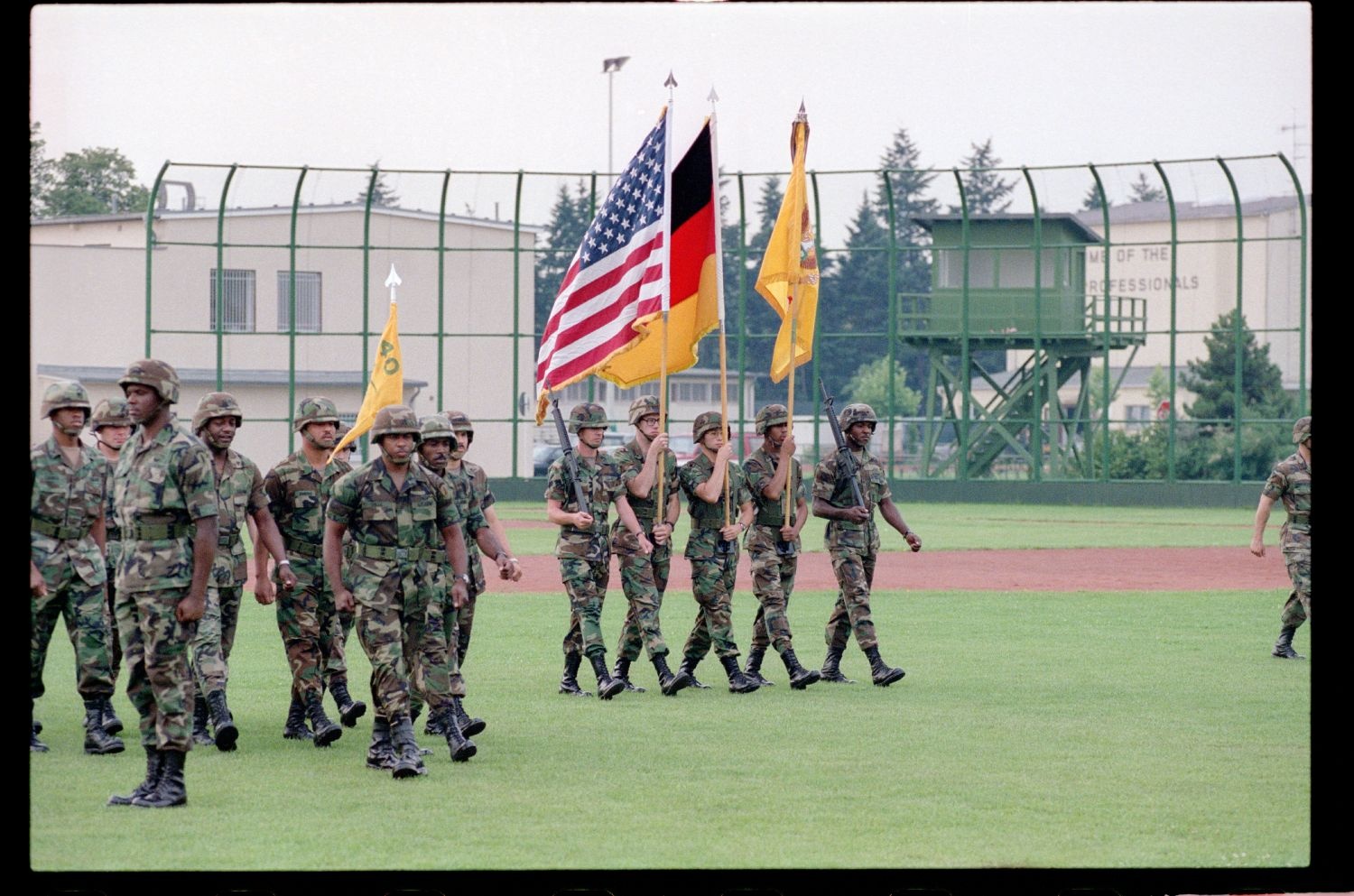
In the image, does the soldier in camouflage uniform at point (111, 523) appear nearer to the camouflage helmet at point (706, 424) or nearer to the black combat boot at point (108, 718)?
the black combat boot at point (108, 718)

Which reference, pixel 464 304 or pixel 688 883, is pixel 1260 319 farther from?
pixel 688 883

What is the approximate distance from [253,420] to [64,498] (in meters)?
29.3

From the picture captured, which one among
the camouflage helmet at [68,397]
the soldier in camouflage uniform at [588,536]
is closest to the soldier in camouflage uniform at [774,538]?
the soldier in camouflage uniform at [588,536]

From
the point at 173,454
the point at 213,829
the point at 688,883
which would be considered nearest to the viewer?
the point at 688,883

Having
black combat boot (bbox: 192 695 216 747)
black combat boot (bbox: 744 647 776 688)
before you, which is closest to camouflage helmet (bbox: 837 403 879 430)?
black combat boot (bbox: 744 647 776 688)

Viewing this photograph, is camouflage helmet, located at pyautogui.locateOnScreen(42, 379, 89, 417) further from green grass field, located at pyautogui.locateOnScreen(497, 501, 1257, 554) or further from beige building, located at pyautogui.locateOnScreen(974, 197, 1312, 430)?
beige building, located at pyautogui.locateOnScreen(974, 197, 1312, 430)

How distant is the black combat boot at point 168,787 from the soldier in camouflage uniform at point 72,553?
1.76 meters

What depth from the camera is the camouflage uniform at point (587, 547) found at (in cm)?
1327

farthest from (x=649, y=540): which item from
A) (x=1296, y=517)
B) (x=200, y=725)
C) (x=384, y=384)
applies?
(x=1296, y=517)

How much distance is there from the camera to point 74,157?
186 feet

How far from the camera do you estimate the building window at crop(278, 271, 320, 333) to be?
44312 millimetres

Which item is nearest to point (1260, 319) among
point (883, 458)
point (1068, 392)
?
point (883, 458)

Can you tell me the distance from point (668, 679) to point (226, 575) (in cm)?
371

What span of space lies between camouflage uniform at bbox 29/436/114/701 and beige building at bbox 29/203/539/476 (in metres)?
30.3
